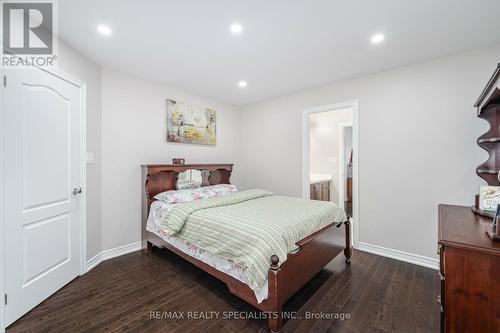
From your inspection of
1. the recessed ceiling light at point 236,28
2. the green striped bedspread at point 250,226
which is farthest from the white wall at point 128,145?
the recessed ceiling light at point 236,28

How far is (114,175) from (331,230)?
2918 millimetres

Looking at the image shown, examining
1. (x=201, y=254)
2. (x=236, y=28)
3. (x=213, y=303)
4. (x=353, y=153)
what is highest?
(x=236, y=28)

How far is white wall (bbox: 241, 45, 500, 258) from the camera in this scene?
2.34 meters

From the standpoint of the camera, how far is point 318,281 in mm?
2264

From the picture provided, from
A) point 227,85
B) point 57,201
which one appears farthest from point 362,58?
point 57,201

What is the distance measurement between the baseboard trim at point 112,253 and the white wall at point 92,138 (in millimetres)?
71

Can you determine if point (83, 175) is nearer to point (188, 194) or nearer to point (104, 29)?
point (188, 194)

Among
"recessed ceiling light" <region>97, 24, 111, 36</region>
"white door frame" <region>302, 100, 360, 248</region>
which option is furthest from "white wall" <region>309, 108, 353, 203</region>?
"recessed ceiling light" <region>97, 24, 111, 36</region>

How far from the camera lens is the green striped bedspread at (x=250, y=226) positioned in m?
1.59

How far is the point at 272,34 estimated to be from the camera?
205 centimetres

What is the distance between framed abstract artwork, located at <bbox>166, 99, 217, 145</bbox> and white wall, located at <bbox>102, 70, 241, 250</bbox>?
0.36 feet

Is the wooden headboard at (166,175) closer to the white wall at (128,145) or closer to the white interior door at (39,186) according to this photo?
the white wall at (128,145)

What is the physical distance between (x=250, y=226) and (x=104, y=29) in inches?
91.2

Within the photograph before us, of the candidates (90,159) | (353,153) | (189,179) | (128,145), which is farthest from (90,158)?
(353,153)
